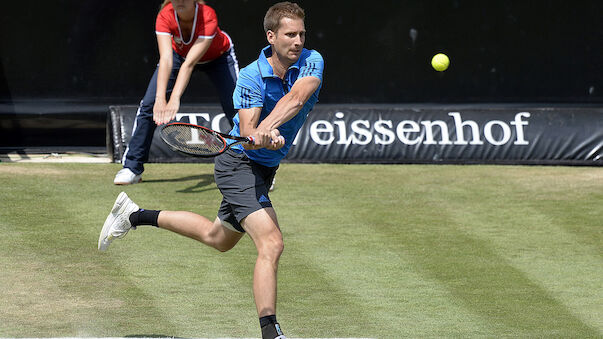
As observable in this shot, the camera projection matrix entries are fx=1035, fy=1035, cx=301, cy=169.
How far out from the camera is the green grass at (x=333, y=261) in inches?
224

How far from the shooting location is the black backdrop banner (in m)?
10.8

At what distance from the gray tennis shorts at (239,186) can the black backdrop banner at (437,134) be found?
5.08 m

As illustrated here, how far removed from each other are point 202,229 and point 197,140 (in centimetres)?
62

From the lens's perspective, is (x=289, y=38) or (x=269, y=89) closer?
(x=289, y=38)

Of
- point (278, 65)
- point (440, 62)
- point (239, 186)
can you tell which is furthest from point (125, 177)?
point (278, 65)

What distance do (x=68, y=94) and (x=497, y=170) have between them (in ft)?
15.9

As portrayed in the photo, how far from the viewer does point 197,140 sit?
18.0 feet

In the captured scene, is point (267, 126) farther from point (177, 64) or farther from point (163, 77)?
point (177, 64)

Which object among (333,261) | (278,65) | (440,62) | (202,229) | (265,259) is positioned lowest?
(333,261)

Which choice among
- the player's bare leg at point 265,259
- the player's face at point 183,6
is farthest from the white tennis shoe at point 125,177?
the player's bare leg at point 265,259

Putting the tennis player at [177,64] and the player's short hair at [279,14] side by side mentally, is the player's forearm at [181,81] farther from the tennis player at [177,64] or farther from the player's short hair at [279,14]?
the player's short hair at [279,14]

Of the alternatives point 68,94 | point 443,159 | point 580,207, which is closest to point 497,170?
point 443,159

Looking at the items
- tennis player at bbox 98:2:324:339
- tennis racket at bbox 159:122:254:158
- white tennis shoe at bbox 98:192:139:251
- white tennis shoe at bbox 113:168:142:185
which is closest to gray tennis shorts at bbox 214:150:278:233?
tennis player at bbox 98:2:324:339

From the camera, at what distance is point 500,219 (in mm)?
8273
